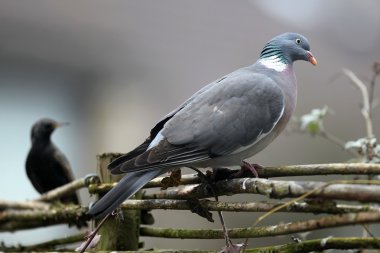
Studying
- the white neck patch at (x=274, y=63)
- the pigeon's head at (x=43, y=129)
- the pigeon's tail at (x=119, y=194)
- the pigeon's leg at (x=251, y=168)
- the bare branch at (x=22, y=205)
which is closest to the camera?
the pigeon's tail at (x=119, y=194)

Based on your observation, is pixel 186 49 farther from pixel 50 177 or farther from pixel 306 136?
pixel 50 177

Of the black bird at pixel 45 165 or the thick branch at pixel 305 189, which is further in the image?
the black bird at pixel 45 165

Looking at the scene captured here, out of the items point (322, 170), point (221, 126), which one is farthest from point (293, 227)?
point (221, 126)

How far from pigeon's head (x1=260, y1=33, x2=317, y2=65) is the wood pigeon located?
0.19 metres

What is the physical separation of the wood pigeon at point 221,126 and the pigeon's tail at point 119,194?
28 millimetres

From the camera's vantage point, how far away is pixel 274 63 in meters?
2.77

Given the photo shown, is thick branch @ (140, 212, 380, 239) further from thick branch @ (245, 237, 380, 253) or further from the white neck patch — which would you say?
the white neck patch

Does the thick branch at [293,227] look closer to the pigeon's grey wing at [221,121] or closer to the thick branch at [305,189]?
the thick branch at [305,189]

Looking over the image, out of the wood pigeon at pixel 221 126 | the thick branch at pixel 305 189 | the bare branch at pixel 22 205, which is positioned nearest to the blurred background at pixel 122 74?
the bare branch at pixel 22 205

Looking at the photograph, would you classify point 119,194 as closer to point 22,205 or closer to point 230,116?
point 230,116

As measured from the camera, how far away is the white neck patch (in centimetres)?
273

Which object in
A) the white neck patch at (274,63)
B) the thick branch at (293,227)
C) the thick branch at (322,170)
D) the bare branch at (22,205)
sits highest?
the white neck patch at (274,63)

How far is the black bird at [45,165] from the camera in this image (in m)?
4.98

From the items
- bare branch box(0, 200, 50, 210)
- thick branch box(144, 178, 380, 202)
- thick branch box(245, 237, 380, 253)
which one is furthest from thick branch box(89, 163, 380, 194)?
bare branch box(0, 200, 50, 210)
